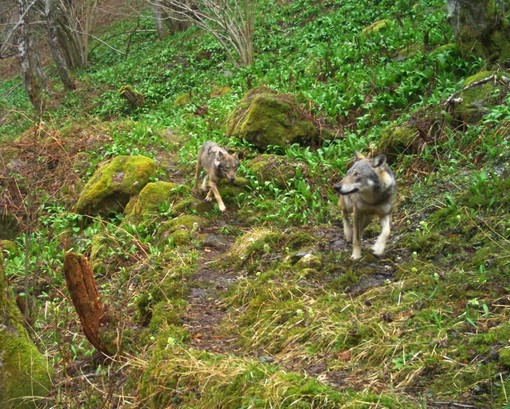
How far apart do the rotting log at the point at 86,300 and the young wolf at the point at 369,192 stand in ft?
9.31

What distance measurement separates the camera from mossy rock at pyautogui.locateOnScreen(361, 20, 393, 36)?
15.9 meters

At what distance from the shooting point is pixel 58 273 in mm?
9422

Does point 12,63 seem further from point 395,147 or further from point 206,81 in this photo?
point 395,147

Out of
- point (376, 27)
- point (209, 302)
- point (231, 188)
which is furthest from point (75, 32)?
point (209, 302)

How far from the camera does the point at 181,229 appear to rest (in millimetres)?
9211

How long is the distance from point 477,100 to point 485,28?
230 centimetres

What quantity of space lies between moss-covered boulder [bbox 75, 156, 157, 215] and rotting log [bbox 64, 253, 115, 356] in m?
5.28

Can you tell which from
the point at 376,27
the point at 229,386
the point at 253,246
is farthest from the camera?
the point at 376,27

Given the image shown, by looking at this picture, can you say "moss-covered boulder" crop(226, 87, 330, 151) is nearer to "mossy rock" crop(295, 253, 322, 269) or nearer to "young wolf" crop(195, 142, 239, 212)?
"young wolf" crop(195, 142, 239, 212)

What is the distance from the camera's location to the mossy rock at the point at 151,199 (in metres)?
10.2

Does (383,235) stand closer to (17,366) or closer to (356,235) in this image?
(356,235)

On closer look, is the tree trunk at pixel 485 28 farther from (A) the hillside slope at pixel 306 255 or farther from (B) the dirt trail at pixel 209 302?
(B) the dirt trail at pixel 209 302

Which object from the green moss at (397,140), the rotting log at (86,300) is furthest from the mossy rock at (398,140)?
the rotting log at (86,300)

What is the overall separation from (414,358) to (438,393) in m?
0.45
